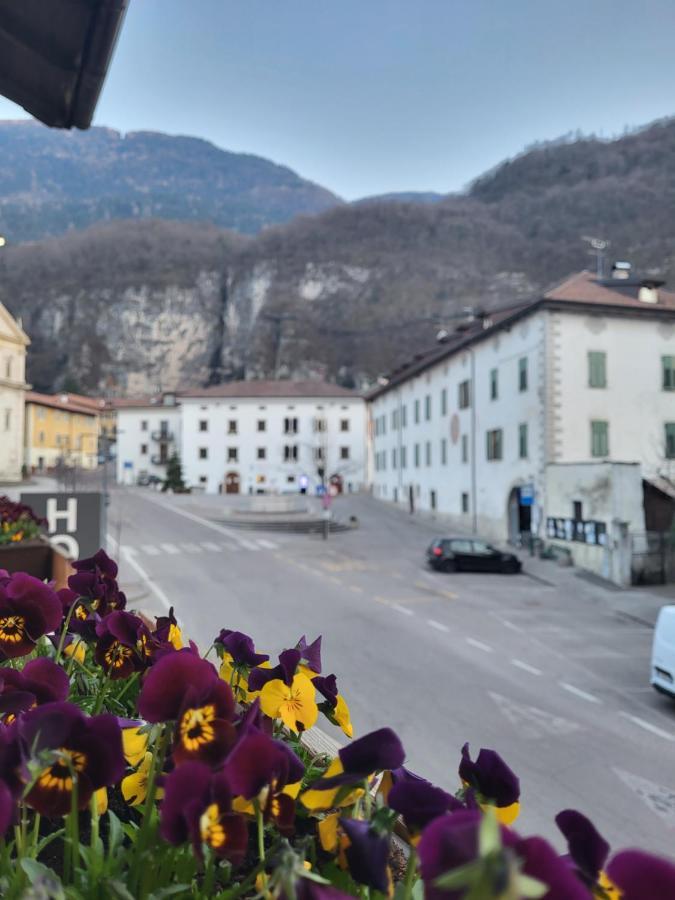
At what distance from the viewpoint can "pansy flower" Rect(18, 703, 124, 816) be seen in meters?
1.07

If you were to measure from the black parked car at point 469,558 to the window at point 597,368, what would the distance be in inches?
363

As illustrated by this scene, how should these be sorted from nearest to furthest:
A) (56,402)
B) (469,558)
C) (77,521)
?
(77,521) < (469,558) < (56,402)

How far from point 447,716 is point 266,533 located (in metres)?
29.3

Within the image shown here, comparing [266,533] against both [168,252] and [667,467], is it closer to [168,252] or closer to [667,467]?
[667,467]

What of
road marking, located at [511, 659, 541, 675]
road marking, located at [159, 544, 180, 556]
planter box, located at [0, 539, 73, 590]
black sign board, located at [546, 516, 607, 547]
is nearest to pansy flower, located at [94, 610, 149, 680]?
planter box, located at [0, 539, 73, 590]

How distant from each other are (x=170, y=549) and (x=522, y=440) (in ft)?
53.7

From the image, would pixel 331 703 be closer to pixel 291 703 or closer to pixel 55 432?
pixel 291 703

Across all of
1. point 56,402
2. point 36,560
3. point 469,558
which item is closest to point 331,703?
point 36,560

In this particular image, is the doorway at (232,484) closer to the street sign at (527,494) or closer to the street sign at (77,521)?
the street sign at (527,494)

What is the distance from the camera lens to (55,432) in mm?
72250

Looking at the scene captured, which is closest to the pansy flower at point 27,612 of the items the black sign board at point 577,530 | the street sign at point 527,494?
the black sign board at point 577,530

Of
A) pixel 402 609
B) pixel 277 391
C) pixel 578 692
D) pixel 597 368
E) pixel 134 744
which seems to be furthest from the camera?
pixel 277 391

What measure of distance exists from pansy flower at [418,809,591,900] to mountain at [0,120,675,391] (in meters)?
99.3

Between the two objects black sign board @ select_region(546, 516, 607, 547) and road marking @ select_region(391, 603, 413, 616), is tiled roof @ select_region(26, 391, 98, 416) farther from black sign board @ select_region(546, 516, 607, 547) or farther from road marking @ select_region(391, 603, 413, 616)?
road marking @ select_region(391, 603, 413, 616)
